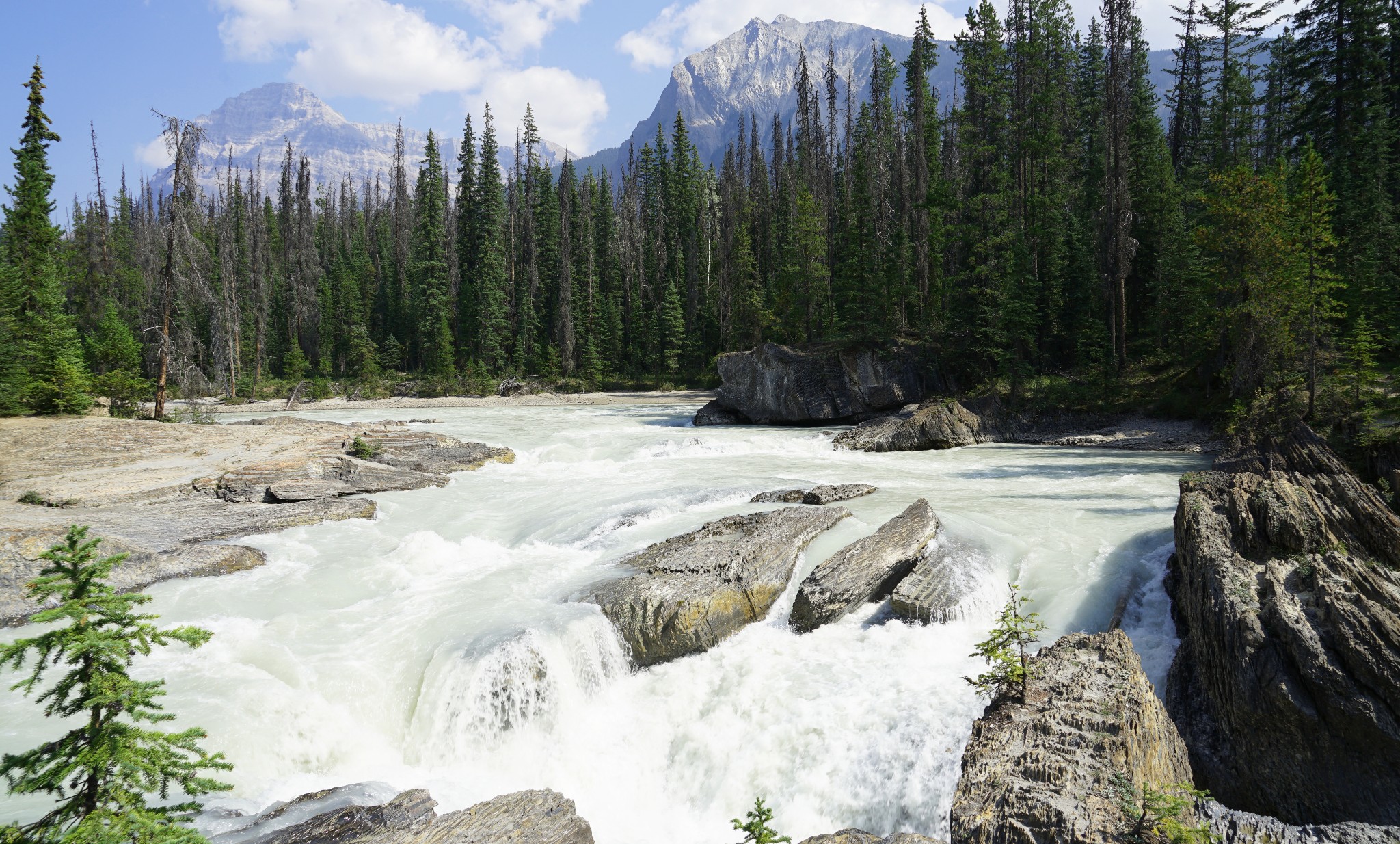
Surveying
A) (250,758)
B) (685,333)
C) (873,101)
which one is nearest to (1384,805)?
(250,758)

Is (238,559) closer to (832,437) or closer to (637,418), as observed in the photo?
(832,437)

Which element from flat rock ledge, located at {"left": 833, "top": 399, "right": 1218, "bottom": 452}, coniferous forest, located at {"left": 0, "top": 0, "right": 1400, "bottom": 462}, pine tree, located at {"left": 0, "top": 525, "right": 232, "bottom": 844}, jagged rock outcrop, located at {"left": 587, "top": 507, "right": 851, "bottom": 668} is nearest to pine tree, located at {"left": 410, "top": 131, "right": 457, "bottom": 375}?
coniferous forest, located at {"left": 0, "top": 0, "right": 1400, "bottom": 462}

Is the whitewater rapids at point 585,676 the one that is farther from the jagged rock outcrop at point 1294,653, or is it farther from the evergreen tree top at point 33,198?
the evergreen tree top at point 33,198

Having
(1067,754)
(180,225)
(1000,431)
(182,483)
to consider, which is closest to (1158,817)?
(1067,754)

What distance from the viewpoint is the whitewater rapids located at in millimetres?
6781

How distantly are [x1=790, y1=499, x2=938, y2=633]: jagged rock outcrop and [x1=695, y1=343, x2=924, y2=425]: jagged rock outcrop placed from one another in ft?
62.7

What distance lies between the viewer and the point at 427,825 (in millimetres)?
4855

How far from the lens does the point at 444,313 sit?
167 feet

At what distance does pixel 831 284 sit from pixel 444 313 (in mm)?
27930

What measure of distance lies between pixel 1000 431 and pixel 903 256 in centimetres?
1111

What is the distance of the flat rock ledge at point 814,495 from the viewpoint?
1418cm

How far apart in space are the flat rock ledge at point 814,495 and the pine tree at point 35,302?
20.0 m

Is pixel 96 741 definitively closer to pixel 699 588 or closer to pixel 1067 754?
pixel 1067 754

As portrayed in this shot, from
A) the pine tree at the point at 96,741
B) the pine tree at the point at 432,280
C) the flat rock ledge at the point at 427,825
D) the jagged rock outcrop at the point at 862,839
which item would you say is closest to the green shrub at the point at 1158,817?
the jagged rock outcrop at the point at 862,839
